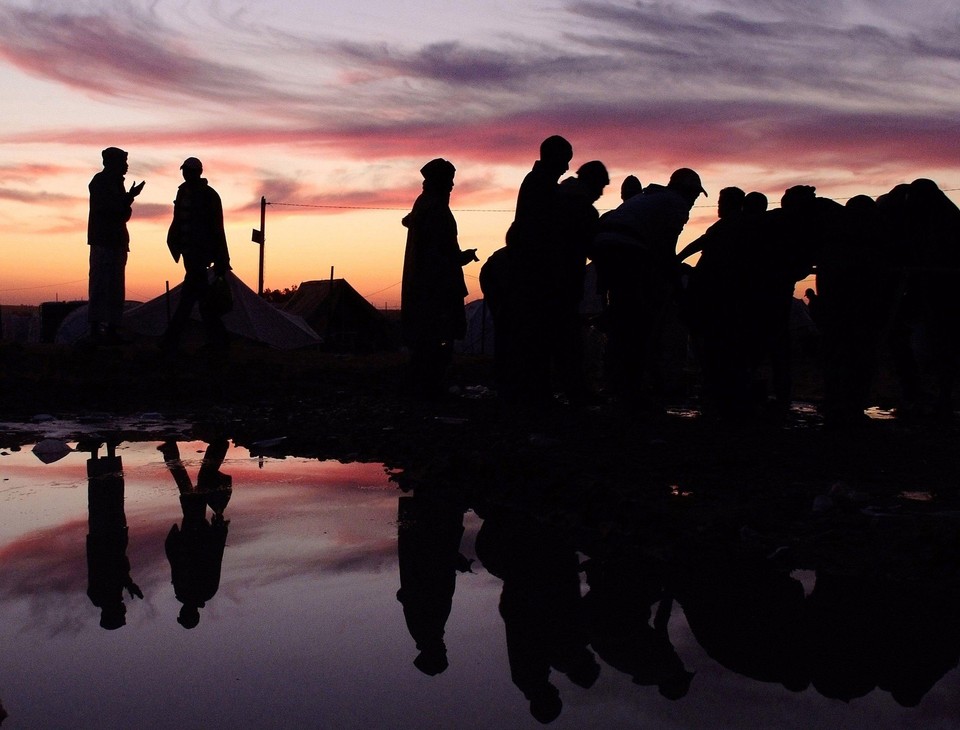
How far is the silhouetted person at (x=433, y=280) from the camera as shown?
30.8 ft

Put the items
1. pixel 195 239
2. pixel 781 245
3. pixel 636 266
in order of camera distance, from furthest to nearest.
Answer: pixel 195 239 → pixel 636 266 → pixel 781 245

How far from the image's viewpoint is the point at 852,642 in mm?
3072

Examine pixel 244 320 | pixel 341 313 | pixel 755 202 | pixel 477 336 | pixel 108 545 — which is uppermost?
pixel 755 202

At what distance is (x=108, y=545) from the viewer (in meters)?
4.26

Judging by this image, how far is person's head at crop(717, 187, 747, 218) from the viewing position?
Answer: 865 cm

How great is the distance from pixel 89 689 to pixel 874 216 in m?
6.01

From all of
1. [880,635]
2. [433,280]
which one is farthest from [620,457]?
[433,280]

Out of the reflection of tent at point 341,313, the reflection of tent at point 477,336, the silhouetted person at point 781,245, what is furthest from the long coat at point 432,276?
the reflection of tent at point 477,336

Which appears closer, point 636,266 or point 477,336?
point 636,266

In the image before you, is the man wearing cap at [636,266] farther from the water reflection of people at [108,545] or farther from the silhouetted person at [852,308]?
the water reflection of people at [108,545]

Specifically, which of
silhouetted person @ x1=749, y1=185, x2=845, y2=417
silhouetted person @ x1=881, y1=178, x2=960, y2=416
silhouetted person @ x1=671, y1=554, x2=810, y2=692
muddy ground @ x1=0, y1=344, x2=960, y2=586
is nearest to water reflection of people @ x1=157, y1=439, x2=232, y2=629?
muddy ground @ x1=0, y1=344, x2=960, y2=586

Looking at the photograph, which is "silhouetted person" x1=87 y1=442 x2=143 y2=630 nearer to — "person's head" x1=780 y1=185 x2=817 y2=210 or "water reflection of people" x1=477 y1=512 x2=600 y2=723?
"water reflection of people" x1=477 y1=512 x2=600 y2=723

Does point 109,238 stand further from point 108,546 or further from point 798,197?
point 108,546

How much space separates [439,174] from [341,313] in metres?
17.6
